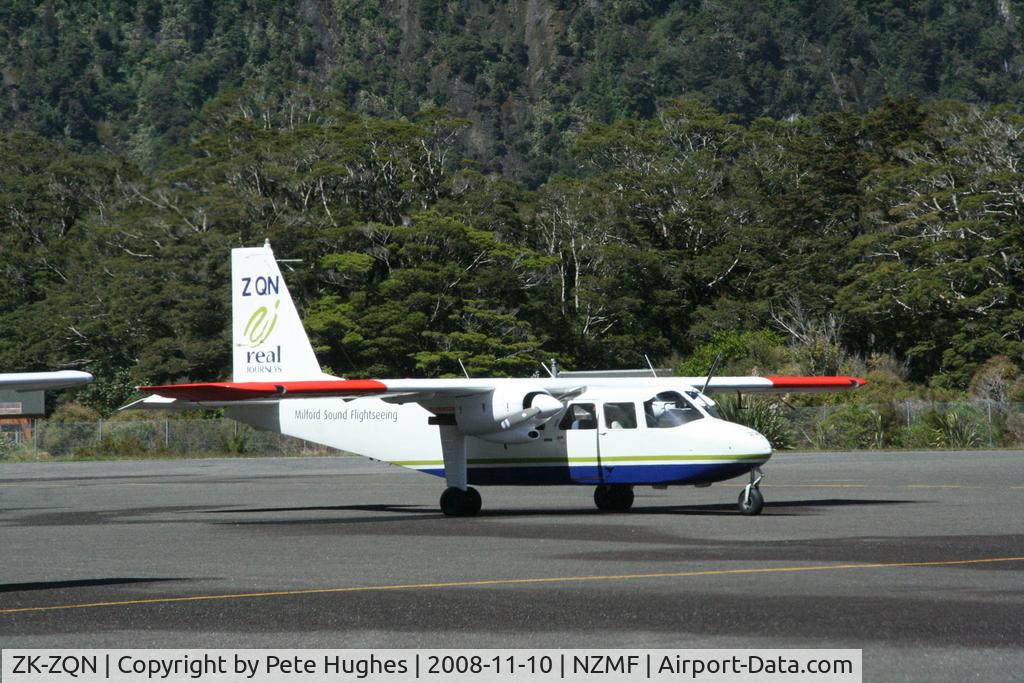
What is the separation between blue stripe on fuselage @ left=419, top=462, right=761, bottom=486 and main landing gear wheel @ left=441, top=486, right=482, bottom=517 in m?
0.74

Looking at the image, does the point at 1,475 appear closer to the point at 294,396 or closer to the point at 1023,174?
the point at 294,396

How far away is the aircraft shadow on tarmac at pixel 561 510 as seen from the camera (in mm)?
23875

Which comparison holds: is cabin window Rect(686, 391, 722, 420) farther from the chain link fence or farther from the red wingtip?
the chain link fence

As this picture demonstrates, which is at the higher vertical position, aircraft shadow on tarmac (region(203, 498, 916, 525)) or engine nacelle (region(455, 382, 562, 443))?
engine nacelle (region(455, 382, 562, 443))

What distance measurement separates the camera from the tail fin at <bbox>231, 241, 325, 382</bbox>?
27.7 meters

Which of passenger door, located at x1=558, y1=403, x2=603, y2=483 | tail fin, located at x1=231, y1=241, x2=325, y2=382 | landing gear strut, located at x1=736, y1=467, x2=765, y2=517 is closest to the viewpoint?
landing gear strut, located at x1=736, y1=467, x2=765, y2=517

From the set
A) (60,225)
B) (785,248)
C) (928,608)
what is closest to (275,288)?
(928,608)

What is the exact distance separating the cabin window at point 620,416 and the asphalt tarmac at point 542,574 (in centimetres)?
155

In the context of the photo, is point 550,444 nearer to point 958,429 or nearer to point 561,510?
point 561,510

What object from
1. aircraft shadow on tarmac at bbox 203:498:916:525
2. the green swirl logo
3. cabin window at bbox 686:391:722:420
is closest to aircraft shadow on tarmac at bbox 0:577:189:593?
aircraft shadow on tarmac at bbox 203:498:916:525

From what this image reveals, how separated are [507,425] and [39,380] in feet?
39.3

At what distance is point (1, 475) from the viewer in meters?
44.0

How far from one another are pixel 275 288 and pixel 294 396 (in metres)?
5.47

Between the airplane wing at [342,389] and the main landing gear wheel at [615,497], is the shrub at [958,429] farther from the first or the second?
the main landing gear wheel at [615,497]
